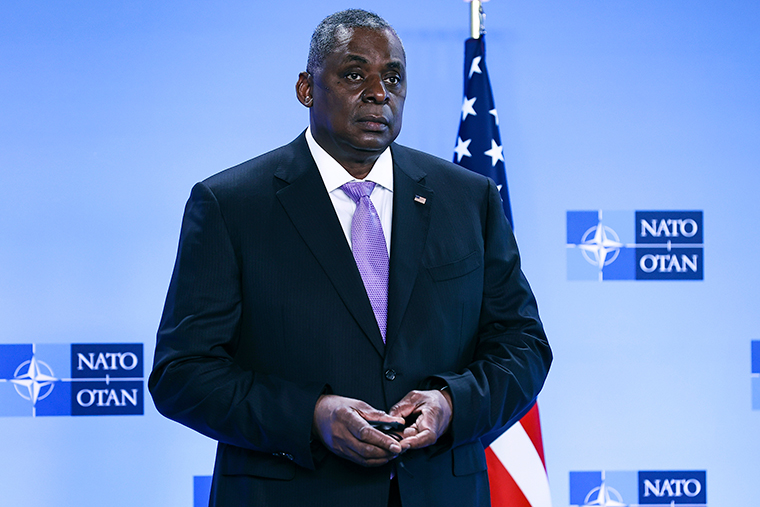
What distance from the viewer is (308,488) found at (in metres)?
1.40

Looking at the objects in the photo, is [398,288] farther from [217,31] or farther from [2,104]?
[2,104]

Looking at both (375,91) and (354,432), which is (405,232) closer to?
(375,91)

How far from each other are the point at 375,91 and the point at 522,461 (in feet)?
5.47

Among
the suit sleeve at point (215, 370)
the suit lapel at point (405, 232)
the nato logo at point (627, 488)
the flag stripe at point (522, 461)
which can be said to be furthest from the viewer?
the nato logo at point (627, 488)

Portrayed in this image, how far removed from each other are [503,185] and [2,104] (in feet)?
6.30

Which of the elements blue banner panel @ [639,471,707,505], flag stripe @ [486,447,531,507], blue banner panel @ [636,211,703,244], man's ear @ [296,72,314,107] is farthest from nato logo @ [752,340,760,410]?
man's ear @ [296,72,314,107]

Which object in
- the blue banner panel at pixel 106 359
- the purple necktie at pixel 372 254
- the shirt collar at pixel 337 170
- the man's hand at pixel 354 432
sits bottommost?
the man's hand at pixel 354 432

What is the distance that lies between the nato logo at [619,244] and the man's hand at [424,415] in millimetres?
1826

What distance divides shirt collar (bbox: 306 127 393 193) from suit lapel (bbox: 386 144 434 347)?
2 cm

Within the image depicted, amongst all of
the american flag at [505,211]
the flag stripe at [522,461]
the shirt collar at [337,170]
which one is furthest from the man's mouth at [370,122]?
the flag stripe at [522,461]

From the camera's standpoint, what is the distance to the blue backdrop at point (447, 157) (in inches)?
114

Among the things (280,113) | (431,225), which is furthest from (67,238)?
(431,225)

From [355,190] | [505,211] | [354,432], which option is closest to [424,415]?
[354,432]

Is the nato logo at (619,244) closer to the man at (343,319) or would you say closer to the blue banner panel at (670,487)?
the blue banner panel at (670,487)
